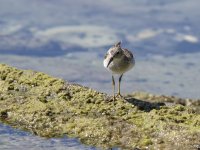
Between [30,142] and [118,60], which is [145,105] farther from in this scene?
[30,142]

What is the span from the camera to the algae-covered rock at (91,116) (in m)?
22.2

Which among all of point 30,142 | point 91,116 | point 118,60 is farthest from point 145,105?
point 30,142

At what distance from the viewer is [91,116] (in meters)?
24.1

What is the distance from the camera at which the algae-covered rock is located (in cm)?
2219

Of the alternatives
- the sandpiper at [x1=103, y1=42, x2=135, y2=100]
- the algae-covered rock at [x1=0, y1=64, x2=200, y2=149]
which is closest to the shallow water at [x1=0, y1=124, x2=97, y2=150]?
the algae-covered rock at [x1=0, y1=64, x2=200, y2=149]

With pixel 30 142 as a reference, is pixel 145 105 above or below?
above

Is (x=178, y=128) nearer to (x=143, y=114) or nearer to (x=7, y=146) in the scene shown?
(x=143, y=114)

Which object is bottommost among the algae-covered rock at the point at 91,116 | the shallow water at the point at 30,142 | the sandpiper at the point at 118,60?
the shallow water at the point at 30,142

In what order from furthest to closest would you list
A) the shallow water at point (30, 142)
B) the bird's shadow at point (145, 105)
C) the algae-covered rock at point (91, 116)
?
1. the bird's shadow at point (145, 105)
2. the algae-covered rock at point (91, 116)
3. the shallow water at point (30, 142)

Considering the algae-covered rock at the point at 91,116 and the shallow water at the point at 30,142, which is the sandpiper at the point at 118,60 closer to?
the algae-covered rock at the point at 91,116

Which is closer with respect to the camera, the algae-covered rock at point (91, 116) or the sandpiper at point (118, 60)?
the algae-covered rock at point (91, 116)

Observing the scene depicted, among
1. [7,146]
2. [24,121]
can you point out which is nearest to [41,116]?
[24,121]

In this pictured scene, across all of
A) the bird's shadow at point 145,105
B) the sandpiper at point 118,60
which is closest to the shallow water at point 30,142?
the bird's shadow at point 145,105

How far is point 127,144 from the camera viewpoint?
22.2 m
